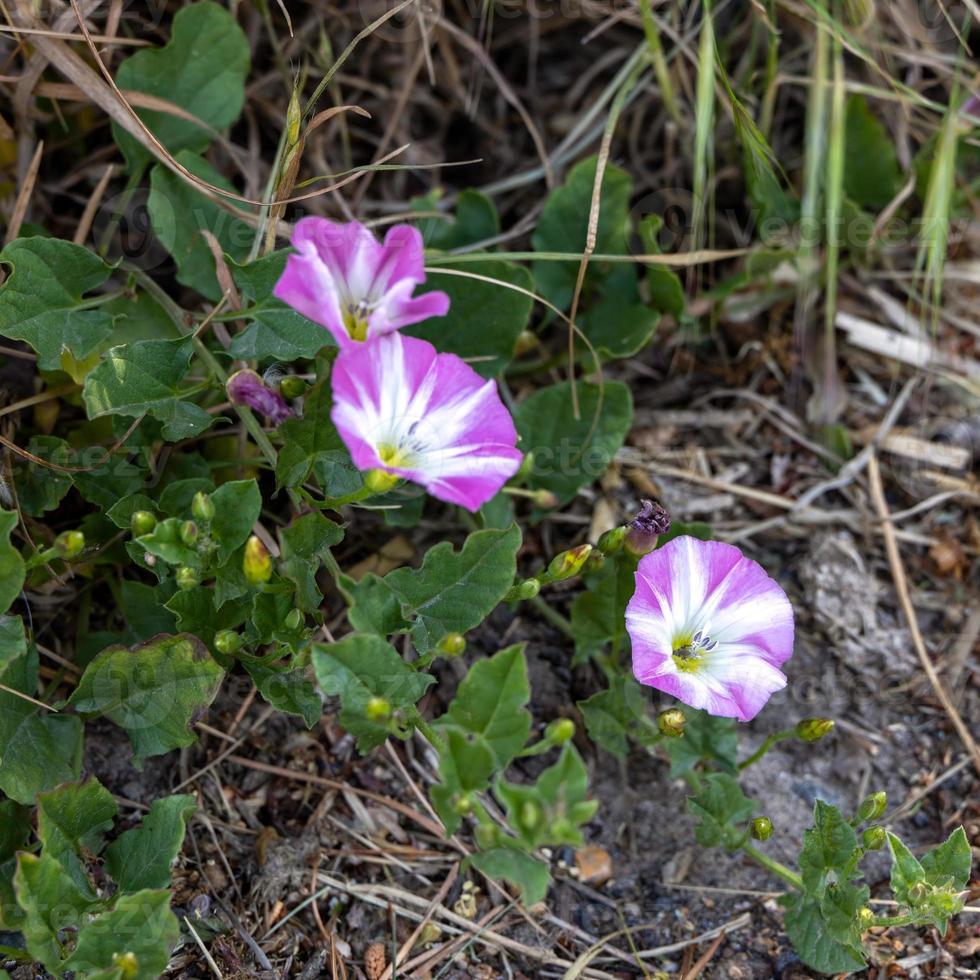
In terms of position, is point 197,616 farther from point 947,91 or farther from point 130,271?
point 947,91

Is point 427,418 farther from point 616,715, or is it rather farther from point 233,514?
point 616,715

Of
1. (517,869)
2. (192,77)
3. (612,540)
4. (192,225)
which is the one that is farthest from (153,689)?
(192,77)

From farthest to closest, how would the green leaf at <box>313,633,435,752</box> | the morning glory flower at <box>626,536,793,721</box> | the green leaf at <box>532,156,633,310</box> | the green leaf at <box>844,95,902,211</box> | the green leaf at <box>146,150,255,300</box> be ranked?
the green leaf at <box>844,95,902,211</box>, the green leaf at <box>532,156,633,310</box>, the green leaf at <box>146,150,255,300</box>, the morning glory flower at <box>626,536,793,721</box>, the green leaf at <box>313,633,435,752</box>

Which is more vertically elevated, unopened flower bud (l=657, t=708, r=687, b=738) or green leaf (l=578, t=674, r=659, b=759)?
unopened flower bud (l=657, t=708, r=687, b=738)

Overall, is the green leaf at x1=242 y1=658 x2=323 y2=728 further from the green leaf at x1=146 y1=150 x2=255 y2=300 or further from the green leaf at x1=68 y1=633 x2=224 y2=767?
the green leaf at x1=146 y1=150 x2=255 y2=300

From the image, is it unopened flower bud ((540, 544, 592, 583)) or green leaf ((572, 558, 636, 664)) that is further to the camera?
green leaf ((572, 558, 636, 664))

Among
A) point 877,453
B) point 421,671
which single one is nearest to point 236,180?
point 421,671

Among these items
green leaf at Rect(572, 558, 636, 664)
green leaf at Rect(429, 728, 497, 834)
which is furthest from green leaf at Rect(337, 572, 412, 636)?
green leaf at Rect(572, 558, 636, 664)
